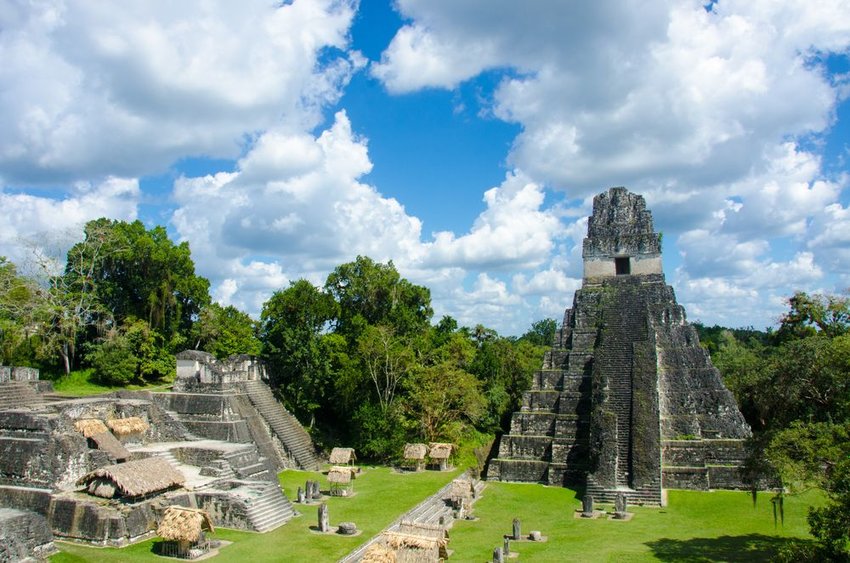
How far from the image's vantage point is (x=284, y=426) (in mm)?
25906

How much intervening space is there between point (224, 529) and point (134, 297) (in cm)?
1913

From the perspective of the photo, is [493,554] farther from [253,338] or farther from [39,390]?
[253,338]

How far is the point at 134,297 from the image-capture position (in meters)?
31.5

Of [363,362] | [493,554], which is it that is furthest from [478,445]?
[493,554]

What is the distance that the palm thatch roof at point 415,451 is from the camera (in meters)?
23.9

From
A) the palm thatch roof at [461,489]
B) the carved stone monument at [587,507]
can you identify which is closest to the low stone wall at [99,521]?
the palm thatch roof at [461,489]

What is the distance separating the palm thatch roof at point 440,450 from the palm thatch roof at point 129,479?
34.5 ft

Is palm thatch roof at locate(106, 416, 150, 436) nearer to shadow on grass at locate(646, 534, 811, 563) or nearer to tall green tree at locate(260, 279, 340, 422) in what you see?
tall green tree at locate(260, 279, 340, 422)

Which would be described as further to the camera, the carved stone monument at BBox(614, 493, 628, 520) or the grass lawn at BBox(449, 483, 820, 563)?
the carved stone monument at BBox(614, 493, 628, 520)

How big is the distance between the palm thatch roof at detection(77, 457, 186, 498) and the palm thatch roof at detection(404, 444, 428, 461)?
973 cm

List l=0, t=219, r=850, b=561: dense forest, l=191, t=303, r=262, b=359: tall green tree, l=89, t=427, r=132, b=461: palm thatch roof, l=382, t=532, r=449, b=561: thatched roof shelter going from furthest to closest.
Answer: l=191, t=303, r=262, b=359: tall green tree → l=0, t=219, r=850, b=561: dense forest → l=89, t=427, r=132, b=461: palm thatch roof → l=382, t=532, r=449, b=561: thatched roof shelter

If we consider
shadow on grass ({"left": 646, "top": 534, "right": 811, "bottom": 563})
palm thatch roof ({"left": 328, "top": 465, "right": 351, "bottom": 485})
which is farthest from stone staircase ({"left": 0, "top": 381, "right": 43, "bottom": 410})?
shadow on grass ({"left": 646, "top": 534, "right": 811, "bottom": 563})

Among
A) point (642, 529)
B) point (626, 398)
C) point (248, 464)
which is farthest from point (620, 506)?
point (248, 464)

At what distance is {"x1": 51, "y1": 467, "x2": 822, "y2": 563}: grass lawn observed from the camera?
14117mm
